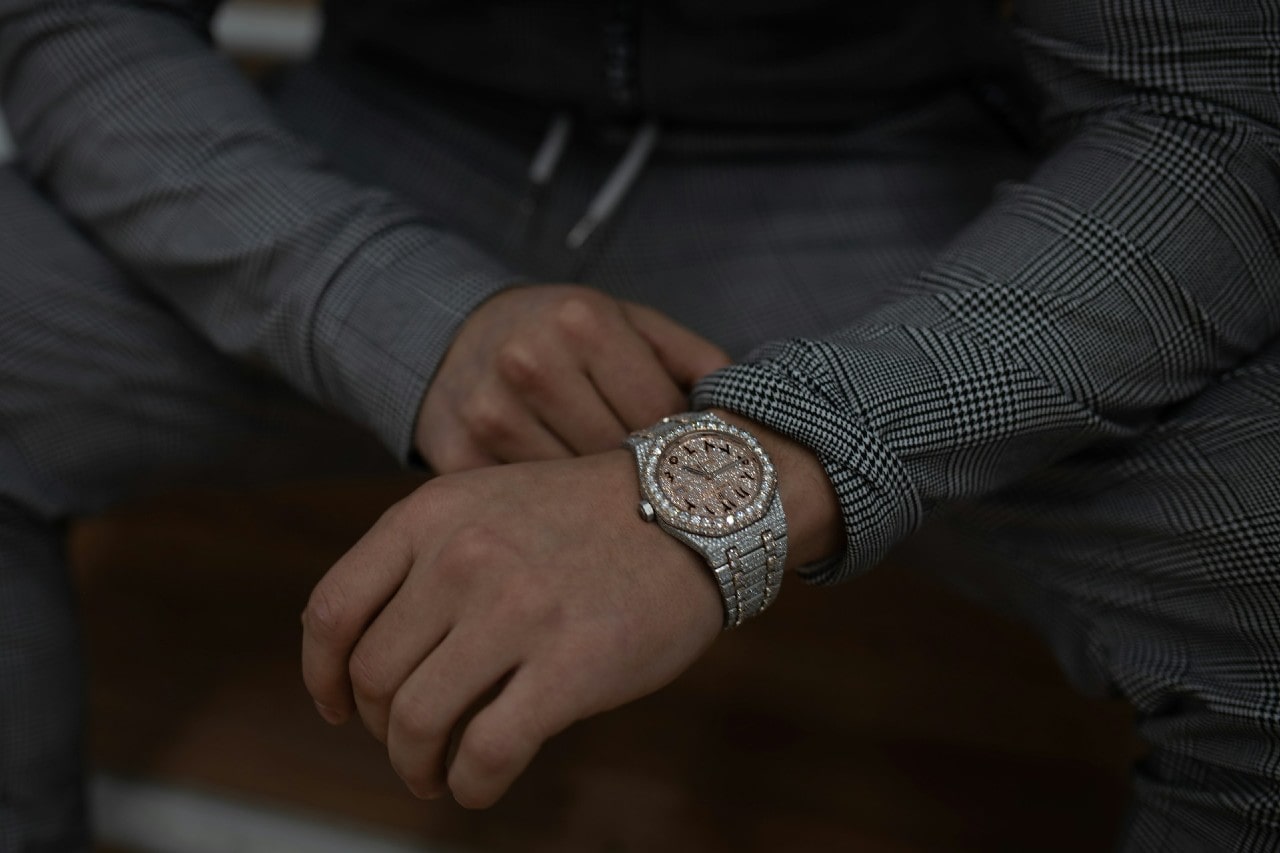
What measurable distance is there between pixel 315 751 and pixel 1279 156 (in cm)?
88

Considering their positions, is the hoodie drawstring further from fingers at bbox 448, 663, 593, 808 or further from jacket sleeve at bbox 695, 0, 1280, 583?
fingers at bbox 448, 663, 593, 808

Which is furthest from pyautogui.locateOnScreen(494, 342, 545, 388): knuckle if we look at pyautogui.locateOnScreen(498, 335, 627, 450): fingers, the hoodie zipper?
the hoodie zipper

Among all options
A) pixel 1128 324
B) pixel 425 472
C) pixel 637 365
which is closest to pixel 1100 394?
pixel 1128 324

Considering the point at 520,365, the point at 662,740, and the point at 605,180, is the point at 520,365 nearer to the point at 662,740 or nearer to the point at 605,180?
the point at 605,180

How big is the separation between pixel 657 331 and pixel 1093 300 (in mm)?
259

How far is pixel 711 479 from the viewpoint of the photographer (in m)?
0.55

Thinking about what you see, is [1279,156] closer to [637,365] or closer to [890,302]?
[890,302]

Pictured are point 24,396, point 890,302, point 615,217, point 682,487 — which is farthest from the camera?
point 615,217

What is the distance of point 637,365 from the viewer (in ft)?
2.12

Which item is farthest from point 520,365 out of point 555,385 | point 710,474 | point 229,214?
point 229,214

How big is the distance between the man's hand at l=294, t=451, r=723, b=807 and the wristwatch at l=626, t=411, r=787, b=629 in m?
0.01

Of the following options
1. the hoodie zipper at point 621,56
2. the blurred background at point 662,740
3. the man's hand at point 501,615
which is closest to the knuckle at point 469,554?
the man's hand at point 501,615

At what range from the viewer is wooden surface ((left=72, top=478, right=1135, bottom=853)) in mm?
923

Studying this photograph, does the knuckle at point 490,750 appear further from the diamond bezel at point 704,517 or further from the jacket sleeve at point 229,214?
the jacket sleeve at point 229,214
